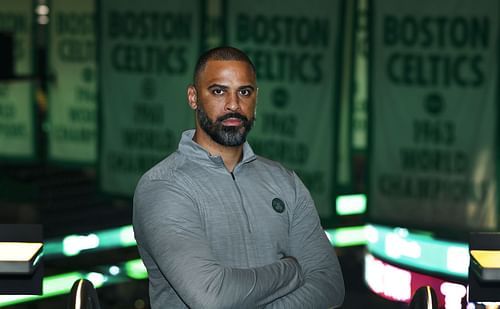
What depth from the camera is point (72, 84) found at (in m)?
12.8

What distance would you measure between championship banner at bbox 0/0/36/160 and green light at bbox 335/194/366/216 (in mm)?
4020

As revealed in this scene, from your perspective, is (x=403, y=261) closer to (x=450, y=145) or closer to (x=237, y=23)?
(x=450, y=145)

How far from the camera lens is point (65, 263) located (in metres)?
12.0

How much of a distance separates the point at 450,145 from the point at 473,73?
0.63 m

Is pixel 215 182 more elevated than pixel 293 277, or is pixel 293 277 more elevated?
pixel 215 182

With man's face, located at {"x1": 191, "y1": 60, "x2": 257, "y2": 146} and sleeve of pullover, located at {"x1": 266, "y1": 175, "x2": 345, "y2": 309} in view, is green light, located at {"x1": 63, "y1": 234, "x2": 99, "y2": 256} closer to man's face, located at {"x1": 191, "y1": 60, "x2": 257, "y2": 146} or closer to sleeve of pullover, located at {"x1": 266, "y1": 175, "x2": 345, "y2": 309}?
sleeve of pullover, located at {"x1": 266, "y1": 175, "x2": 345, "y2": 309}

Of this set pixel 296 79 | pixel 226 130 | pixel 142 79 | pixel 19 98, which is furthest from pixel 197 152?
pixel 19 98

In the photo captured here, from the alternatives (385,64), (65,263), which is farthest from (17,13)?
(385,64)

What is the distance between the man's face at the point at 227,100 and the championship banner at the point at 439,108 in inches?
218

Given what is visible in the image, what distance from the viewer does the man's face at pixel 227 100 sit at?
12.8 ft

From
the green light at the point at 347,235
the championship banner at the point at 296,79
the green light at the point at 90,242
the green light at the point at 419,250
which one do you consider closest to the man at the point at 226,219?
the green light at the point at 419,250

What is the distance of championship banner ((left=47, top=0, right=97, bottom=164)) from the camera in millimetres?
12609

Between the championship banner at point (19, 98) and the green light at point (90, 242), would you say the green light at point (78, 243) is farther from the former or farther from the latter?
the championship banner at point (19, 98)

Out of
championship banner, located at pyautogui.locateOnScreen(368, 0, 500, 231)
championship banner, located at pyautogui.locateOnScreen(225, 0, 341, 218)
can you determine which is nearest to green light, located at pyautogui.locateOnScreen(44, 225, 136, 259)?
championship banner, located at pyautogui.locateOnScreen(225, 0, 341, 218)
